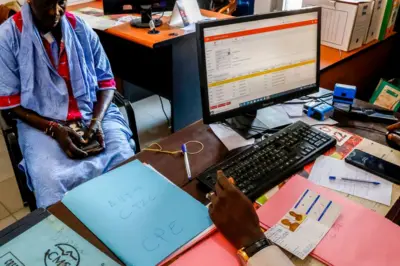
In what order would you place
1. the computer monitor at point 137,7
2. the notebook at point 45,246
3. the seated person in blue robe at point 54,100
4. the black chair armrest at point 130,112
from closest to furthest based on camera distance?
1. the notebook at point 45,246
2. the seated person in blue robe at point 54,100
3. the black chair armrest at point 130,112
4. the computer monitor at point 137,7

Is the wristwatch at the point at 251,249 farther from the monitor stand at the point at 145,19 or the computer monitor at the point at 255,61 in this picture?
the monitor stand at the point at 145,19

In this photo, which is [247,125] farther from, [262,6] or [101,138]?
[262,6]

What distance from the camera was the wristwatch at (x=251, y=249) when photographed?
83cm

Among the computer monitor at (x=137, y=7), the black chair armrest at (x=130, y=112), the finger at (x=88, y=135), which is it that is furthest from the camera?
the computer monitor at (x=137, y=7)

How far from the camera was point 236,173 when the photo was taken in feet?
3.59

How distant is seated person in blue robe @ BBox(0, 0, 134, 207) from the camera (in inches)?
60.2

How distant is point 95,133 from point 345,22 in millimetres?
1607

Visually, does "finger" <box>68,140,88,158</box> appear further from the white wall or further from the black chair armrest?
the white wall

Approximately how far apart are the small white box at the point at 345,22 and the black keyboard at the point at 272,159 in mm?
1175

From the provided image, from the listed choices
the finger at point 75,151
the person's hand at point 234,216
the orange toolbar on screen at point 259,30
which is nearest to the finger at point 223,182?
the person's hand at point 234,216

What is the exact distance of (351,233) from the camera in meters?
0.91

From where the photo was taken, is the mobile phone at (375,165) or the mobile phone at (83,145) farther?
the mobile phone at (83,145)

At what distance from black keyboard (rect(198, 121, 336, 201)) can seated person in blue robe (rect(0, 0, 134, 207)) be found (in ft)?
2.17

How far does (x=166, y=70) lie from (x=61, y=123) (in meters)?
0.96
